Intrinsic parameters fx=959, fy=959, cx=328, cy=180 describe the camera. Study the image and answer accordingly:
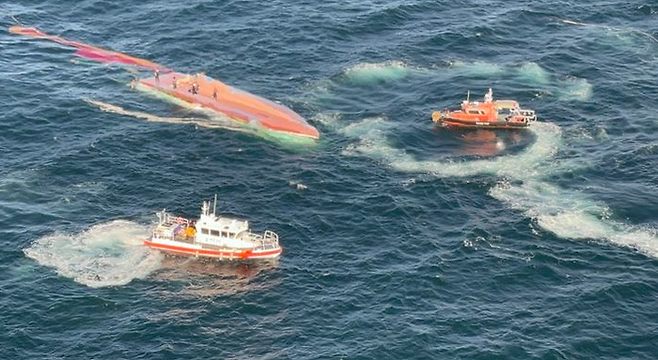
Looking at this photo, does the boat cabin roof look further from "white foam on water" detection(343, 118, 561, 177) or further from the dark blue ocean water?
"white foam on water" detection(343, 118, 561, 177)

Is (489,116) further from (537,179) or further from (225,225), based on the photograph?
(225,225)

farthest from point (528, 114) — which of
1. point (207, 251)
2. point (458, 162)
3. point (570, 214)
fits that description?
point (207, 251)

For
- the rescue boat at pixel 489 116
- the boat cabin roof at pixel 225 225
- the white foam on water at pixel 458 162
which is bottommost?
the boat cabin roof at pixel 225 225

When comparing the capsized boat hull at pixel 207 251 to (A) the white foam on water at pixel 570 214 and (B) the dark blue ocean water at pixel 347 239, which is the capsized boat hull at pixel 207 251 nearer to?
(B) the dark blue ocean water at pixel 347 239

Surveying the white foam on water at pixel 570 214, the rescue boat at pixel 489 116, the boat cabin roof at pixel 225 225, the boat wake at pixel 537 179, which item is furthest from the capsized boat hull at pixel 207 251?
the rescue boat at pixel 489 116

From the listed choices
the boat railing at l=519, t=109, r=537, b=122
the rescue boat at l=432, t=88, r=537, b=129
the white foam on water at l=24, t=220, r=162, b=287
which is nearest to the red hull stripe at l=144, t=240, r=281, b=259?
the white foam on water at l=24, t=220, r=162, b=287

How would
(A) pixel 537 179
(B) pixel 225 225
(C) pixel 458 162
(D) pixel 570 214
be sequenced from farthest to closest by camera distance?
1. (C) pixel 458 162
2. (A) pixel 537 179
3. (D) pixel 570 214
4. (B) pixel 225 225
